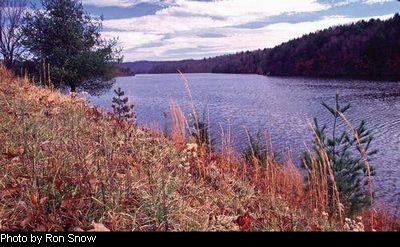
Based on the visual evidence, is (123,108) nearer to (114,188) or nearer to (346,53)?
(114,188)

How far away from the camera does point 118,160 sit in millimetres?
4945

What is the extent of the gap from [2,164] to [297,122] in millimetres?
30037

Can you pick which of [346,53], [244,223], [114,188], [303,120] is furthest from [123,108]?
[346,53]

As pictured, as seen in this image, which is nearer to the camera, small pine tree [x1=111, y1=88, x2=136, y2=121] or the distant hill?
small pine tree [x1=111, y1=88, x2=136, y2=121]

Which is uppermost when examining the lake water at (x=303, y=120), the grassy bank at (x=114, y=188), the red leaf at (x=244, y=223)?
the grassy bank at (x=114, y=188)

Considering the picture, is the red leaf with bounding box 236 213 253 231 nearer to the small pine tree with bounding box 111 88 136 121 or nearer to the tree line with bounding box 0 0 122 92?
the small pine tree with bounding box 111 88 136 121

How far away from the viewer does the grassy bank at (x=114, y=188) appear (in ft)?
11.7

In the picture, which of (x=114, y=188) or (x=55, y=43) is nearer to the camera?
(x=114, y=188)

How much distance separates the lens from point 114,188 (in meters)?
4.07

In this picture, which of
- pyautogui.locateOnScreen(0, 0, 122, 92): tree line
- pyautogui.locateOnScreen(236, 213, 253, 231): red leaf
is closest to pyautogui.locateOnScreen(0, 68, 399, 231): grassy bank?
pyautogui.locateOnScreen(236, 213, 253, 231): red leaf

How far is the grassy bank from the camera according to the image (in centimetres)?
356

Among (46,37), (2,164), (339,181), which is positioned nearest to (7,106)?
(2,164)

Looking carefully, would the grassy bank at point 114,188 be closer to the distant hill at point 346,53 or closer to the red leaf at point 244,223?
the red leaf at point 244,223

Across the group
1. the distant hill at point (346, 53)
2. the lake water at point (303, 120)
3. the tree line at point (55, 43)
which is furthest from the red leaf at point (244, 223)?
the distant hill at point (346, 53)
